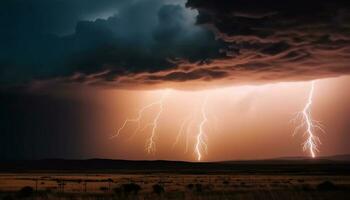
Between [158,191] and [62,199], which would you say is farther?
[158,191]

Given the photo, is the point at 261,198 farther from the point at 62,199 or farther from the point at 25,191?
the point at 25,191

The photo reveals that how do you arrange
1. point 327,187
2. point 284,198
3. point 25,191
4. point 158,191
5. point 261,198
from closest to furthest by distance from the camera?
point 284,198 → point 261,198 → point 25,191 → point 158,191 → point 327,187

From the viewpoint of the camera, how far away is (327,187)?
54969 millimetres

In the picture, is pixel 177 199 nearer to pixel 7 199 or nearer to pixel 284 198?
pixel 284 198

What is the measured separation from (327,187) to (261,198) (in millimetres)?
22075

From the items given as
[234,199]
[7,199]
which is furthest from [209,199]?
[7,199]

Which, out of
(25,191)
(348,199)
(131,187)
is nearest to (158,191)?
(131,187)

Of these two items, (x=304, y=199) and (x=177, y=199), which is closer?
(x=304, y=199)

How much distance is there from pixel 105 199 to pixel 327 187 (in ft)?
90.4

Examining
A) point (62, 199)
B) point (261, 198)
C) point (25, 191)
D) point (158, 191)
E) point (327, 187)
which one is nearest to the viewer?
point (261, 198)

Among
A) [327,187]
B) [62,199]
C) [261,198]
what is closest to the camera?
[261,198]

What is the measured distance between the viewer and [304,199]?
33812 millimetres

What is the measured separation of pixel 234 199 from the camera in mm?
36219

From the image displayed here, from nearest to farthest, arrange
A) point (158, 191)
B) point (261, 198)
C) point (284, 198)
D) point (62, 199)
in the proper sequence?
point (284, 198), point (261, 198), point (62, 199), point (158, 191)
